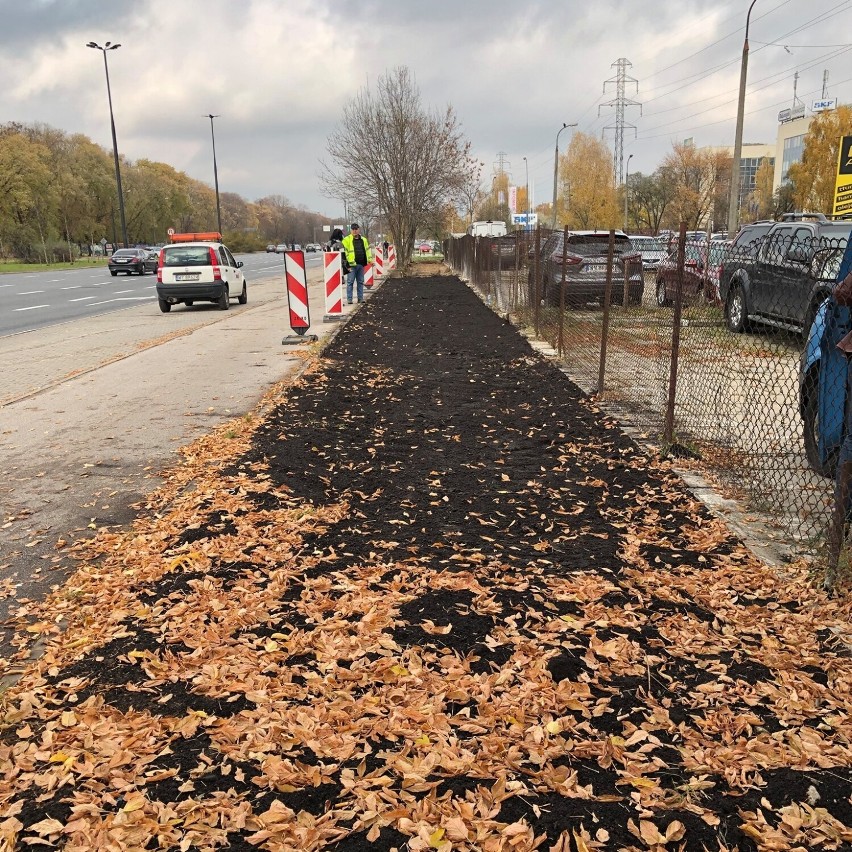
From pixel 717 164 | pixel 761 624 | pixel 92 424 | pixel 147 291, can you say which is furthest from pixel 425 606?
pixel 717 164

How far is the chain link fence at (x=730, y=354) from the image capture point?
4684mm

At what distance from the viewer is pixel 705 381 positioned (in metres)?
7.41

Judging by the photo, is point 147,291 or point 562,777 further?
point 147,291

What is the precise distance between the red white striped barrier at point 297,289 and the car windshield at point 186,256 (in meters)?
7.67

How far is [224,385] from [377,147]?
33.2 m

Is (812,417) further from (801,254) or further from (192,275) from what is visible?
(192,275)

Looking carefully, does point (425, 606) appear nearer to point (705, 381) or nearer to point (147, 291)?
point (705, 381)

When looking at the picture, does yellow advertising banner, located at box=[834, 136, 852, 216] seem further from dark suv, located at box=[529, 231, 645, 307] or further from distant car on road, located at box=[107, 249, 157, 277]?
distant car on road, located at box=[107, 249, 157, 277]

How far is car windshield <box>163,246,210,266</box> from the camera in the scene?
1988 centimetres

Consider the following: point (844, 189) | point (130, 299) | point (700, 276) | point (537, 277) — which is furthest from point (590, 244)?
point (130, 299)

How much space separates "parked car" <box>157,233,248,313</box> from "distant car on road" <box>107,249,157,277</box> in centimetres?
2378

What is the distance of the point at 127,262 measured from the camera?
41844 millimetres

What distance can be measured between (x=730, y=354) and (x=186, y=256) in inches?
658

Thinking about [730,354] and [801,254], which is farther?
[730,354]
